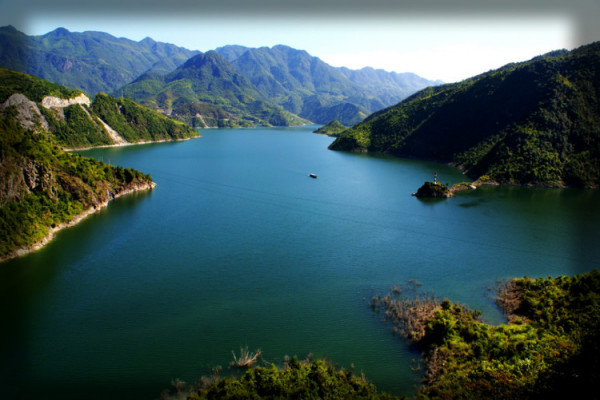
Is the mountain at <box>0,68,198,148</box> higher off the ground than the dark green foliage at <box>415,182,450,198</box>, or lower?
higher

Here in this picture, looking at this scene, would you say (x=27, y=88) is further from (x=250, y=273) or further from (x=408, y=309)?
(x=408, y=309)

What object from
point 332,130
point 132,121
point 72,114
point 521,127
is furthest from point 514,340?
point 332,130

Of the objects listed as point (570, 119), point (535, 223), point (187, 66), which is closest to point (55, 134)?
point (535, 223)

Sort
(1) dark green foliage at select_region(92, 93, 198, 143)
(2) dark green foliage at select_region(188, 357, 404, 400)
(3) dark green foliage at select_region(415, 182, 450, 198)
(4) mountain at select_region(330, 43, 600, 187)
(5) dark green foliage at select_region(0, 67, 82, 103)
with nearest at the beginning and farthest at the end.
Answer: (2) dark green foliage at select_region(188, 357, 404, 400), (3) dark green foliage at select_region(415, 182, 450, 198), (4) mountain at select_region(330, 43, 600, 187), (5) dark green foliage at select_region(0, 67, 82, 103), (1) dark green foliage at select_region(92, 93, 198, 143)

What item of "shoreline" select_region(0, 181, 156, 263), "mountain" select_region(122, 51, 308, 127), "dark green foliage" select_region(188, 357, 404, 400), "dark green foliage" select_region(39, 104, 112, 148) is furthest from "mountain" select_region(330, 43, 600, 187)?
"mountain" select_region(122, 51, 308, 127)

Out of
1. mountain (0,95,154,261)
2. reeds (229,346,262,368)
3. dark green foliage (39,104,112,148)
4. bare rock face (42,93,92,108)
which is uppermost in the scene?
bare rock face (42,93,92,108)

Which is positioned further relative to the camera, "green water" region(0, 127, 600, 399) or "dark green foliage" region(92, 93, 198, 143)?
"dark green foliage" region(92, 93, 198, 143)

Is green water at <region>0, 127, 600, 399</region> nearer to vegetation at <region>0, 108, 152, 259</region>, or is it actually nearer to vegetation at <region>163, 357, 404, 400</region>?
vegetation at <region>163, 357, 404, 400</region>

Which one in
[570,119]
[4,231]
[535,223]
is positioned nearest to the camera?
[4,231]

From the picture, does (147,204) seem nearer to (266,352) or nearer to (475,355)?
(266,352)
